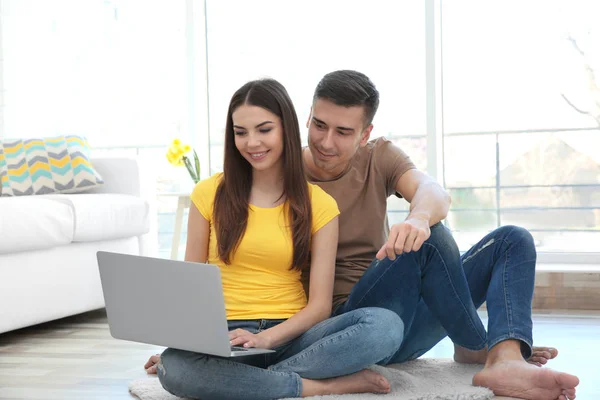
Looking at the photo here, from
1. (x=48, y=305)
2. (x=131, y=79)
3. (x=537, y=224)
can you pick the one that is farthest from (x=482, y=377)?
(x=131, y=79)

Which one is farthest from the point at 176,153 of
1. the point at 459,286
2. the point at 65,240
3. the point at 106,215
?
the point at 459,286

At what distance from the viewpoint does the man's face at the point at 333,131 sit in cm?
211

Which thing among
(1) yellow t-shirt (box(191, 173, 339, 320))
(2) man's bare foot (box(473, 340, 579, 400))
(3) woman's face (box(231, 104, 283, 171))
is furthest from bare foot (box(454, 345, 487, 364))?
(3) woman's face (box(231, 104, 283, 171))

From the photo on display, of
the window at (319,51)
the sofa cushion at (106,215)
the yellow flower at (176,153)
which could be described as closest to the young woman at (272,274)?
the sofa cushion at (106,215)

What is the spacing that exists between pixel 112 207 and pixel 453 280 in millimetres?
1971

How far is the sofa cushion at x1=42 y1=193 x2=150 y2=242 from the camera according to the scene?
131 inches

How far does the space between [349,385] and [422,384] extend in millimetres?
234

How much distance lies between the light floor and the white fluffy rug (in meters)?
0.08

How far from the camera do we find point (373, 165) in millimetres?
2234

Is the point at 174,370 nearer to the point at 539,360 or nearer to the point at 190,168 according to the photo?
the point at 539,360

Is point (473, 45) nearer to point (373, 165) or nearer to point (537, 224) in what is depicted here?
point (537, 224)

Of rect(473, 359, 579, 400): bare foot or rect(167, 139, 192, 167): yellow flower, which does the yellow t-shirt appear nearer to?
rect(473, 359, 579, 400): bare foot

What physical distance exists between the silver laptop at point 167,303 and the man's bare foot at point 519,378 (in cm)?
57

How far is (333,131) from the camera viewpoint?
2.11 m
